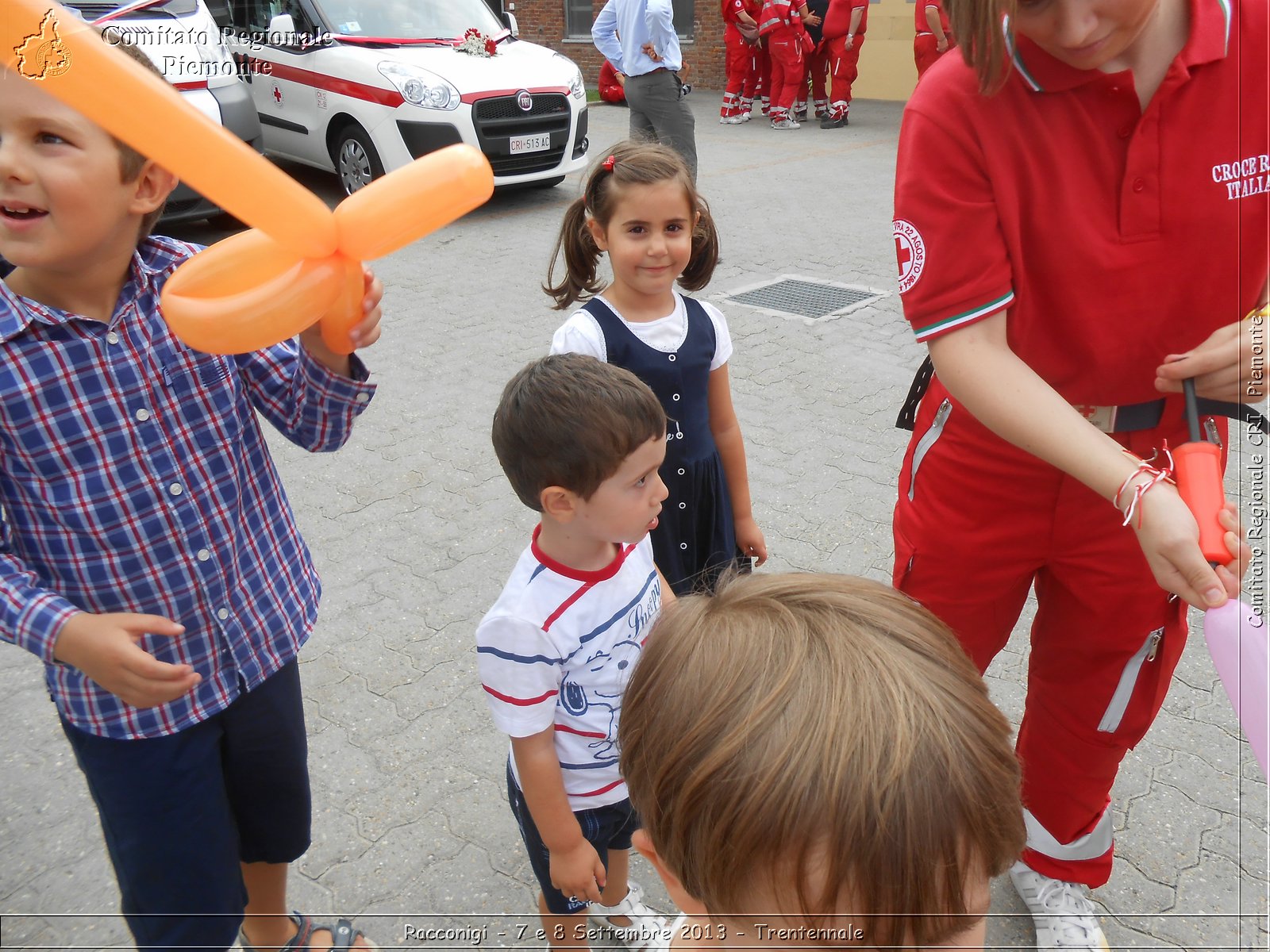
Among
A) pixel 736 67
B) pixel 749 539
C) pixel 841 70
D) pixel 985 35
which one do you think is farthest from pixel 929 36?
pixel 985 35

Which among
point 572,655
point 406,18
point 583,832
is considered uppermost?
point 406,18

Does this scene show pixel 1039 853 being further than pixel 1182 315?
Yes

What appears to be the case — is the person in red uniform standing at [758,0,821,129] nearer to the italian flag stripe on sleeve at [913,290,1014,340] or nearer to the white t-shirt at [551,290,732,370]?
the white t-shirt at [551,290,732,370]

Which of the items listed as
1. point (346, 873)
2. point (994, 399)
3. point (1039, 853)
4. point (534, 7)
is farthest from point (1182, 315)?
point (534, 7)

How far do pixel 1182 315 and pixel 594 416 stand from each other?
3.03ft

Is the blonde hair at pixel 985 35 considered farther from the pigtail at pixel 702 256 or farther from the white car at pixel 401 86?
the white car at pixel 401 86

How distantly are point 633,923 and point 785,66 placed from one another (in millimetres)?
12558

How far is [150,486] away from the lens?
140cm

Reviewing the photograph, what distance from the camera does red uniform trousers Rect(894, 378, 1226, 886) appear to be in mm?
1639

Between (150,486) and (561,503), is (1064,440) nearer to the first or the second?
(561,503)

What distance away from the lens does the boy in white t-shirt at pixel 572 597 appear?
4.97 ft

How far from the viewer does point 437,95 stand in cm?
724

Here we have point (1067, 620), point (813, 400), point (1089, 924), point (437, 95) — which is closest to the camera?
point (1067, 620)

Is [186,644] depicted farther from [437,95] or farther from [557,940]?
[437,95]
